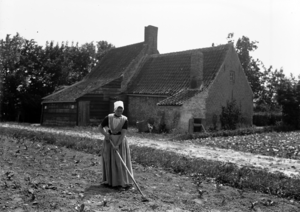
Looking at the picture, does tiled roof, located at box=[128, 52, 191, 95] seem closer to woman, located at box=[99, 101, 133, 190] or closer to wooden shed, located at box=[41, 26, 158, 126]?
wooden shed, located at box=[41, 26, 158, 126]

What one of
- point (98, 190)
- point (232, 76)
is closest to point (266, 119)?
point (232, 76)

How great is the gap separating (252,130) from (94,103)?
13096mm

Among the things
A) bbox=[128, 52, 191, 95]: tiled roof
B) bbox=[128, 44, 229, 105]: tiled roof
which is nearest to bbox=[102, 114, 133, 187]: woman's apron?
bbox=[128, 44, 229, 105]: tiled roof

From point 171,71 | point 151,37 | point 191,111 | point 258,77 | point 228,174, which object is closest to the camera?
point 228,174

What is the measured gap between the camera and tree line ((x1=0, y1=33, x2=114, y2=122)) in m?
39.1

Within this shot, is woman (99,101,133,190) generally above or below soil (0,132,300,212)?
above

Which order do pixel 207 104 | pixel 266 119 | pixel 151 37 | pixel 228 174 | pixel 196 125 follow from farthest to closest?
pixel 266 119, pixel 151 37, pixel 207 104, pixel 196 125, pixel 228 174

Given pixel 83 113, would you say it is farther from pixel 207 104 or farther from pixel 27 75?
pixel 27 75

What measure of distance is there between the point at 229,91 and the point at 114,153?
20.8 m

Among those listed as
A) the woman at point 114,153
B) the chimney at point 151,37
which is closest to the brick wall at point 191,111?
the chimney at point 151,37

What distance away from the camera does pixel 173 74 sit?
28.5m

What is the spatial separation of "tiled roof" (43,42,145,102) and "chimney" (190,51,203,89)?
316 inches

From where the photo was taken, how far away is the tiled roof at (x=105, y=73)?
1195 inches

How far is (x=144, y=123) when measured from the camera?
22.7 meters
